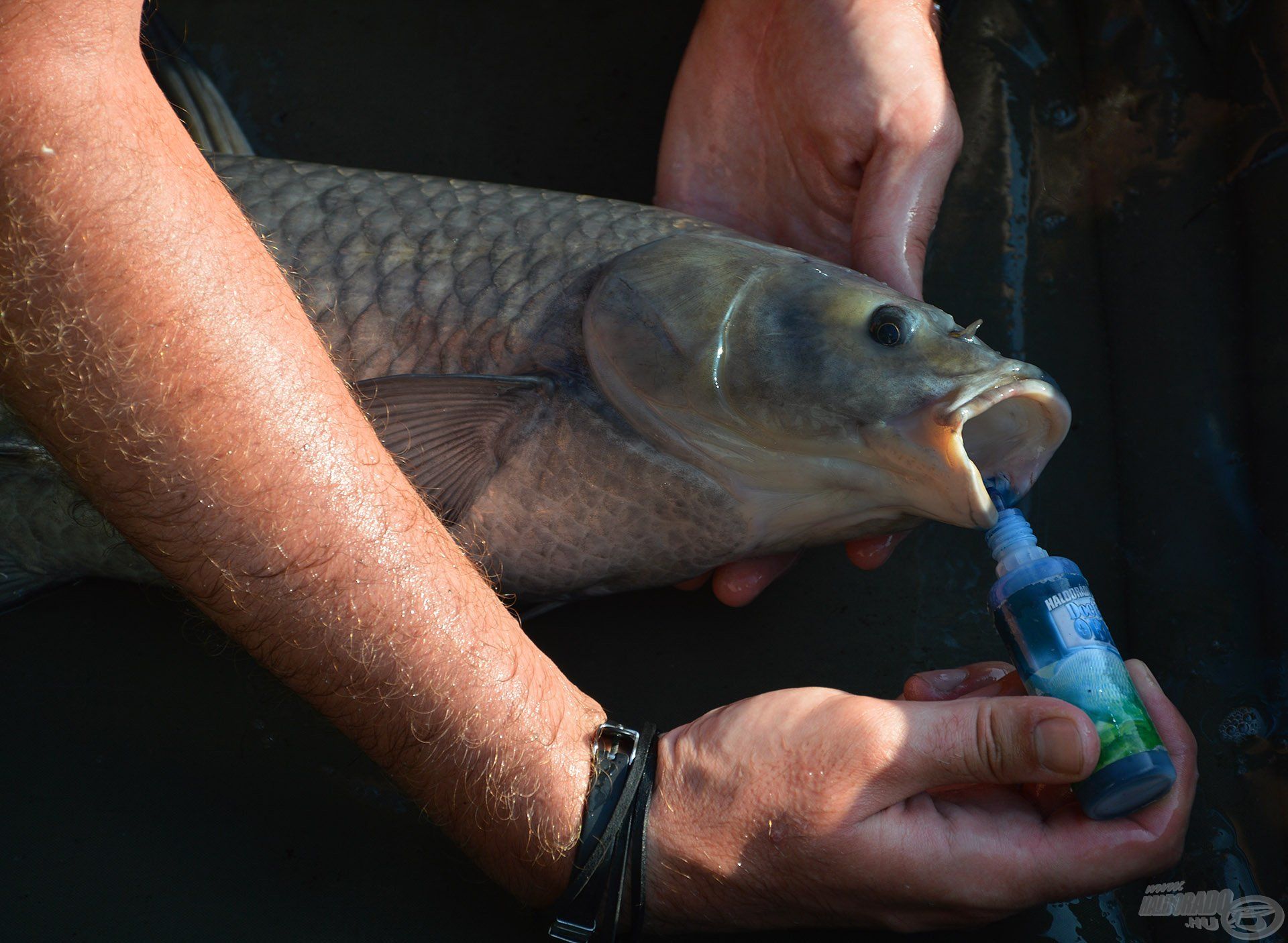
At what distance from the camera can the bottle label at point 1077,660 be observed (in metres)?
1.37

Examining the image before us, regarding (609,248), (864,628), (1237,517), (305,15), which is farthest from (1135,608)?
(305,15)

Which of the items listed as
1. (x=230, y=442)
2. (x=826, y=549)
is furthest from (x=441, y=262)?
(x=826, y=549)

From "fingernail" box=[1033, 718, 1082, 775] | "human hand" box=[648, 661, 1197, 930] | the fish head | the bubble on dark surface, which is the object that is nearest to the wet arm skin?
"human hand" box=[648, 661, 1197, 930]

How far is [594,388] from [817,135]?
0.88 m

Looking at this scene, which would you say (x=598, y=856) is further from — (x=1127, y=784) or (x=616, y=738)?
(x=1127, y=784)

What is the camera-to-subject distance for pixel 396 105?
280cm

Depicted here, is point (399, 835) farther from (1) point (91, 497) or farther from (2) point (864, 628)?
(2) point (864, 628)

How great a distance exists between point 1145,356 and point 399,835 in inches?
73.5

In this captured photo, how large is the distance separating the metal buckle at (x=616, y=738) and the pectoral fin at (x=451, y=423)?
0.52 meters

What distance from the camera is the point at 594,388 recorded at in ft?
6.32

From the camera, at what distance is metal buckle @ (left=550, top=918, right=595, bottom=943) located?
1.60 m

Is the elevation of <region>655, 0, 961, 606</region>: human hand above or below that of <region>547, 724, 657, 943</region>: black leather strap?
above
